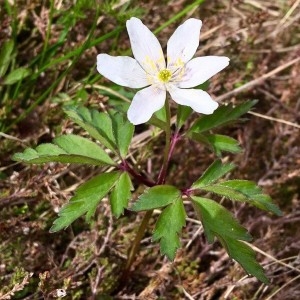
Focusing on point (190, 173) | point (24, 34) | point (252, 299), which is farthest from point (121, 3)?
point (252, 299)

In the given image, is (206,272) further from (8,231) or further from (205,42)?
(205,42)

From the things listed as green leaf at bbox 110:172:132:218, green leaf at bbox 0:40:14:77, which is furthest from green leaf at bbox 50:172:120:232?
green leaf at bbox 0:40:14:77

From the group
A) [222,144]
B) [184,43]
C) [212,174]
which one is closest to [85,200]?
[212,174]

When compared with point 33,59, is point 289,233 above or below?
below

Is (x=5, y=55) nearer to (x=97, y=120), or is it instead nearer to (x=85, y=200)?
(x=97, y=120)

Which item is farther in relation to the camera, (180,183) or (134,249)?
(180,183)

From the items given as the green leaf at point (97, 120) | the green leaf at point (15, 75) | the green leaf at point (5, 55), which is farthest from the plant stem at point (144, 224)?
the green leaf at point (5, 55)

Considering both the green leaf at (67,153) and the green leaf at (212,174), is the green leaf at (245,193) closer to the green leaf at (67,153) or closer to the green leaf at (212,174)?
the green leaf at (212,174)
